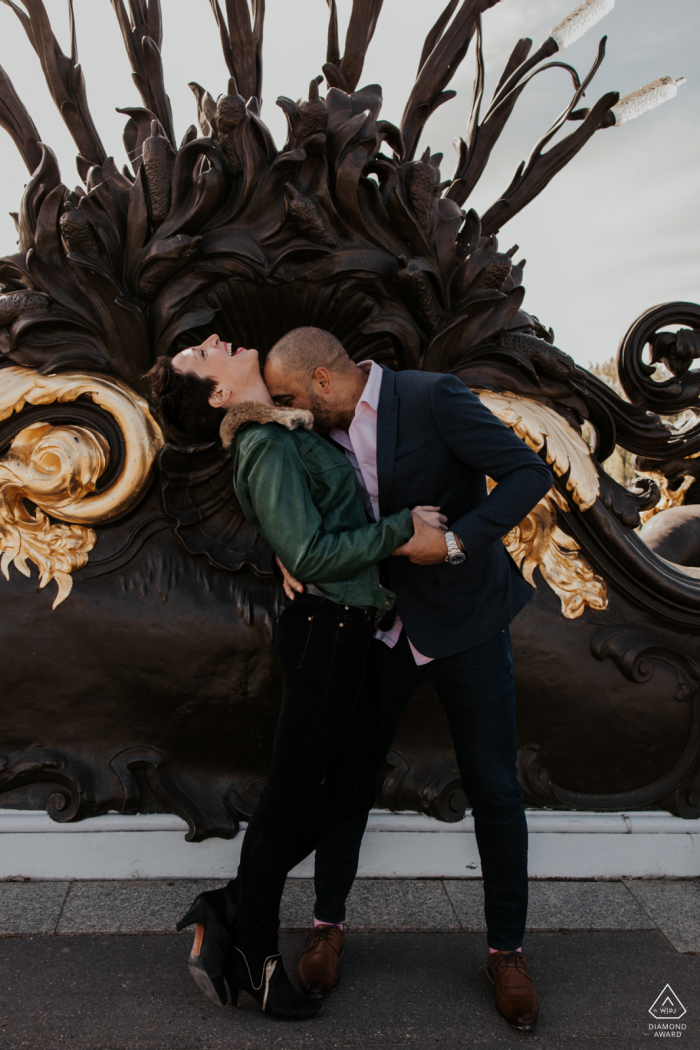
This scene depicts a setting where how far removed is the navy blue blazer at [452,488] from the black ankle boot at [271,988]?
82cm

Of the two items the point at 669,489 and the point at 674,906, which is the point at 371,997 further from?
the point at 669,489

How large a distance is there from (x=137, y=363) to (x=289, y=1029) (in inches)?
74.2

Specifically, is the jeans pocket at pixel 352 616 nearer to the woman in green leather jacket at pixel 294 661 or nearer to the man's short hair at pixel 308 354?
the woman in green leather jacket at pixel 294 661

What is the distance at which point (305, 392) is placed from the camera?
1.94 m

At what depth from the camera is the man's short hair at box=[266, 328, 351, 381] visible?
1929 millimetres

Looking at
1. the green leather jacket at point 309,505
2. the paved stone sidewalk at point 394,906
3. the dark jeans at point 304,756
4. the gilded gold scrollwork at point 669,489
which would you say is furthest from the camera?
the gilded gold scrollwork at point 669,489

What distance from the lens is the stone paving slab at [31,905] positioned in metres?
2.22

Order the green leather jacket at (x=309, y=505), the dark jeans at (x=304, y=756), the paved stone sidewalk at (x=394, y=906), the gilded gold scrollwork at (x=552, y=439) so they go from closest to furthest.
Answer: the green leather jacket at (x=309, y=505) → the dark jeans at (x=304, y=756) → the paved stone sidewalk at (x=394, y=906) → the gilded gold scrollwork at (x=552, y=439)

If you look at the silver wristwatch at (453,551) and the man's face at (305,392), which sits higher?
the man's face at (305,392)

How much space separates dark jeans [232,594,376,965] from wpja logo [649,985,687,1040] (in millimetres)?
868

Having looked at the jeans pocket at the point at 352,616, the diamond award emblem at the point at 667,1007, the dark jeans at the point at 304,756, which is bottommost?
the diamond award emblem at the point at 667,1007

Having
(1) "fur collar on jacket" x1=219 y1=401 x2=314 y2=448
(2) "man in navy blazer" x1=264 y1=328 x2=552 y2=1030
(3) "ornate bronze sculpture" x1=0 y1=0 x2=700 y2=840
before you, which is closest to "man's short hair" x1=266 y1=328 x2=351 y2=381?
(2) "man in navy blazer" x1=264 y1=328 x2=552 y2=1030

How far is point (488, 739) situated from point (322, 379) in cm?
95

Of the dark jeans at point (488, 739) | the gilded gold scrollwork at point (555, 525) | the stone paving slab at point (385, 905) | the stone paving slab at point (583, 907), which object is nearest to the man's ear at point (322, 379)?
the dark jeans at point (488, 739)
